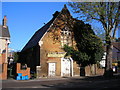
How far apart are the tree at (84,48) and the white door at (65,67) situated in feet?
3.72

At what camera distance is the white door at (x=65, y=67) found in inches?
1042

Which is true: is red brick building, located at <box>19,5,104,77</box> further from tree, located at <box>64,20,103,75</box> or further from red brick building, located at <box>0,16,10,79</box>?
red brick building, located at <box>0,16,10,79</box>

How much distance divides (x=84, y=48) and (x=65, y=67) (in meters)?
3.91

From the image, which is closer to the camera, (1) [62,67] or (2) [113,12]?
(2) [113,12]

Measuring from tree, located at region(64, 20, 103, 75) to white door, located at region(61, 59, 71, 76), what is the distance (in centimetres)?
113

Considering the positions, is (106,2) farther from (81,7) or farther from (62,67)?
(62,67)

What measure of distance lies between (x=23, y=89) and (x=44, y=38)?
40.2 feet

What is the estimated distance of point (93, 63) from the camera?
27203mm

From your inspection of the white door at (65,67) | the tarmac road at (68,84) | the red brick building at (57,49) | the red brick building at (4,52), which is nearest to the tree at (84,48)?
the red brick building at (57,49)

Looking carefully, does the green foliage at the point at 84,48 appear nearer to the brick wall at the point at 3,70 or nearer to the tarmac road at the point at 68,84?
the tarmac road at the point at 68,84

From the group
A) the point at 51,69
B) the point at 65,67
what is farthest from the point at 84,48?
the point at 51,69

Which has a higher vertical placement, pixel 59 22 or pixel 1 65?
pixel 59 22

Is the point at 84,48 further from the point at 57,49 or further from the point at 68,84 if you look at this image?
the point at 68,84

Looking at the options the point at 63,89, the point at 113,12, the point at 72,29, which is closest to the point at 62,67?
the point at 72,29
